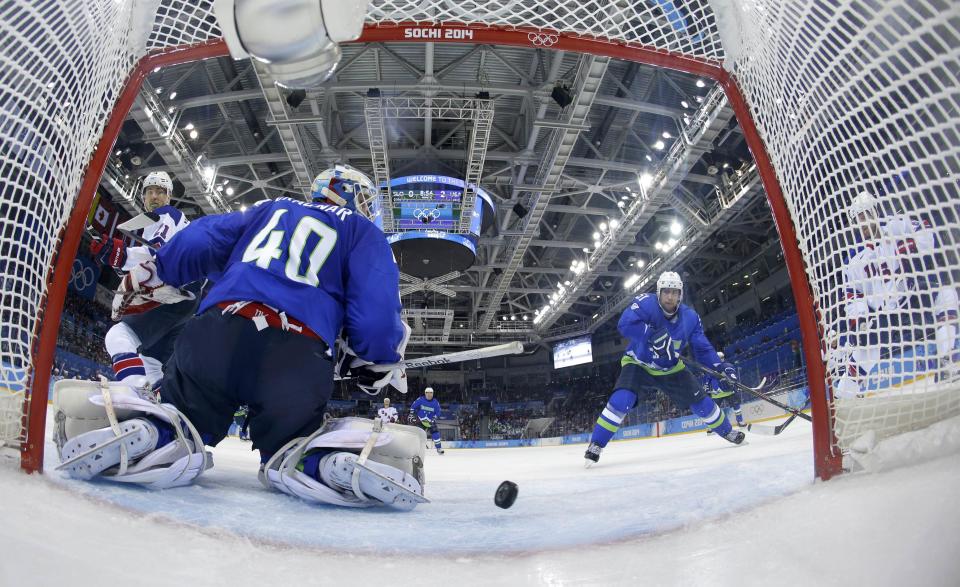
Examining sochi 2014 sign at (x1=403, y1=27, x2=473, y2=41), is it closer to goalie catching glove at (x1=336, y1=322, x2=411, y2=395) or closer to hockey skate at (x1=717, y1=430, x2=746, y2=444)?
goalie catching glove at (x1=336, y1=322, x2=411, y2=395)

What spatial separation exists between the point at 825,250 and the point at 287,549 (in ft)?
4.81

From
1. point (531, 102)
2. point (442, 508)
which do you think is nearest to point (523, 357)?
point (531, 102)

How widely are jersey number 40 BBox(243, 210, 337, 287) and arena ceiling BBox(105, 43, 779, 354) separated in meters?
7.13

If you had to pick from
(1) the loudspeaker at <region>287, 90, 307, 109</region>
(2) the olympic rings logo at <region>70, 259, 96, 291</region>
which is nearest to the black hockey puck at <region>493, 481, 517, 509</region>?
(1) the loudspeaker at <region>287, 90, 307, 109</region>

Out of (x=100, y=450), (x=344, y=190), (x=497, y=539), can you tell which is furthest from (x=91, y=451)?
(x=344, y=190)

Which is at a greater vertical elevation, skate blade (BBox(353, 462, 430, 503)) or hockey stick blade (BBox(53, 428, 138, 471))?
hockey stick blade (BBox(53, 428, 138, 471))

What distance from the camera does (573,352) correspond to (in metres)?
22.1

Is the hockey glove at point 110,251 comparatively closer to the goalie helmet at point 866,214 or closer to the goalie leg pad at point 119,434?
the goalie leg pad at point 119,434

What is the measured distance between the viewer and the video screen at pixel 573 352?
21.6m

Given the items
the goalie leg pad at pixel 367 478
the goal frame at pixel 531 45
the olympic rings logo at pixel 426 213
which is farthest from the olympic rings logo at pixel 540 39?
the olympic rings logo at pixel 426 213

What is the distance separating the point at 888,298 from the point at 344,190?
5.21ft

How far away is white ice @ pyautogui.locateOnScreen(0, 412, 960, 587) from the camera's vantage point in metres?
0.64

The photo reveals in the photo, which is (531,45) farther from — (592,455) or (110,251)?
(592,455)

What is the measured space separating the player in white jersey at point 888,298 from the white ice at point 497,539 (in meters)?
0.33
